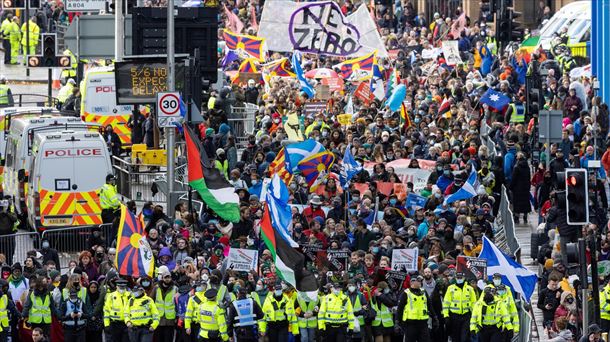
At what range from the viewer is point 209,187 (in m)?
33.1

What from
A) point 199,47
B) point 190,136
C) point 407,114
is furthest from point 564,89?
point 190,136

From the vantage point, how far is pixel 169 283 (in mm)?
29672

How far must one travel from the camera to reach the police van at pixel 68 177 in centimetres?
3653

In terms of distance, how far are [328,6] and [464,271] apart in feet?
57.9

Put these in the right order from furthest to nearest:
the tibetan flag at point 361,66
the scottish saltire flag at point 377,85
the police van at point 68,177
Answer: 1. the tibetan flag at point 361,66
2. the scottish saltire flag at point 377,85
3. the police van at point 68,177

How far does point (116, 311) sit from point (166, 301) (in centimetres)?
70

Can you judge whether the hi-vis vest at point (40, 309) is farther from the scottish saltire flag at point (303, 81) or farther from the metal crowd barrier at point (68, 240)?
the scottish saltire flag at point (303, 81)

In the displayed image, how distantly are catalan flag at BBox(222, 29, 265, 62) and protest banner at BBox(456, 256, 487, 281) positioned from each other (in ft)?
78.1

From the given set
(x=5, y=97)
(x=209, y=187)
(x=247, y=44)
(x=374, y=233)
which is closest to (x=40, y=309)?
(x=209, y=187)

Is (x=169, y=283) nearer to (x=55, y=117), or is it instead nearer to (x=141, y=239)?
(x=141, y=239)

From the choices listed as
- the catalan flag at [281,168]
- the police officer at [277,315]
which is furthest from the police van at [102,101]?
the police officer at [277,315]

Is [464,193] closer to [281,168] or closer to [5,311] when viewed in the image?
[281,168]

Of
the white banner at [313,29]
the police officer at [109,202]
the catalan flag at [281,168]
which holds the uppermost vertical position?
the white banner at [313,29]

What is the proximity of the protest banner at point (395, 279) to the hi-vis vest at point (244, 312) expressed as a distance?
6.78ft
